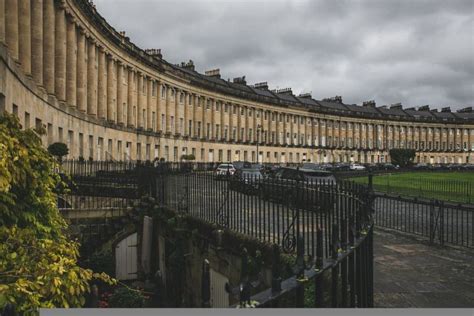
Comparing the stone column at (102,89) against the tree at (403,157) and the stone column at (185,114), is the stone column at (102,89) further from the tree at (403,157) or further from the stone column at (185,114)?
the tree at (403,157)

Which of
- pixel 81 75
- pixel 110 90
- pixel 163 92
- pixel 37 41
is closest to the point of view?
pixel 37 41

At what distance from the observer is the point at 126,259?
14555 mm

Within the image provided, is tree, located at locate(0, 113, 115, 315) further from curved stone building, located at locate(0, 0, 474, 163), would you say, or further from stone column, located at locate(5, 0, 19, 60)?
stone column, located at locate(5, 0, 19, 60)

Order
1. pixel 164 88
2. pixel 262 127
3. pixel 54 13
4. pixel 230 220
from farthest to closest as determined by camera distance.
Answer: pixel 262 127 < pixel 164 88 < pixel 54 13 < pixel 230 220

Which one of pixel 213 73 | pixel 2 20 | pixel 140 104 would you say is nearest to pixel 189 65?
pixel 213 73

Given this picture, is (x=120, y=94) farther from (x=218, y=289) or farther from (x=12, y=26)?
(x=218, y=289)

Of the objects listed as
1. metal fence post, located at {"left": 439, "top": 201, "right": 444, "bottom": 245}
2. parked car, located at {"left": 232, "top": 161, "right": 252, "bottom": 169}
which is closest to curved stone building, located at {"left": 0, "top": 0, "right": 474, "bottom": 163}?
metal fence post, located at {"left": 439, "top": 201, "right": 444, "bottom": 245}

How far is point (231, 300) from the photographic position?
25.6ft

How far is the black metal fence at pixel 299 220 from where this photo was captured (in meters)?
3.37

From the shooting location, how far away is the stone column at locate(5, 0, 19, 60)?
21031 mm

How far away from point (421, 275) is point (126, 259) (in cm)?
934

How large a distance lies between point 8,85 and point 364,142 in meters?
97.9

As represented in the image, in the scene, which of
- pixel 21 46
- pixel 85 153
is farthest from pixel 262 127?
pixel 21 46

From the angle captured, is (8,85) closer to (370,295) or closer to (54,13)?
(54,13)
